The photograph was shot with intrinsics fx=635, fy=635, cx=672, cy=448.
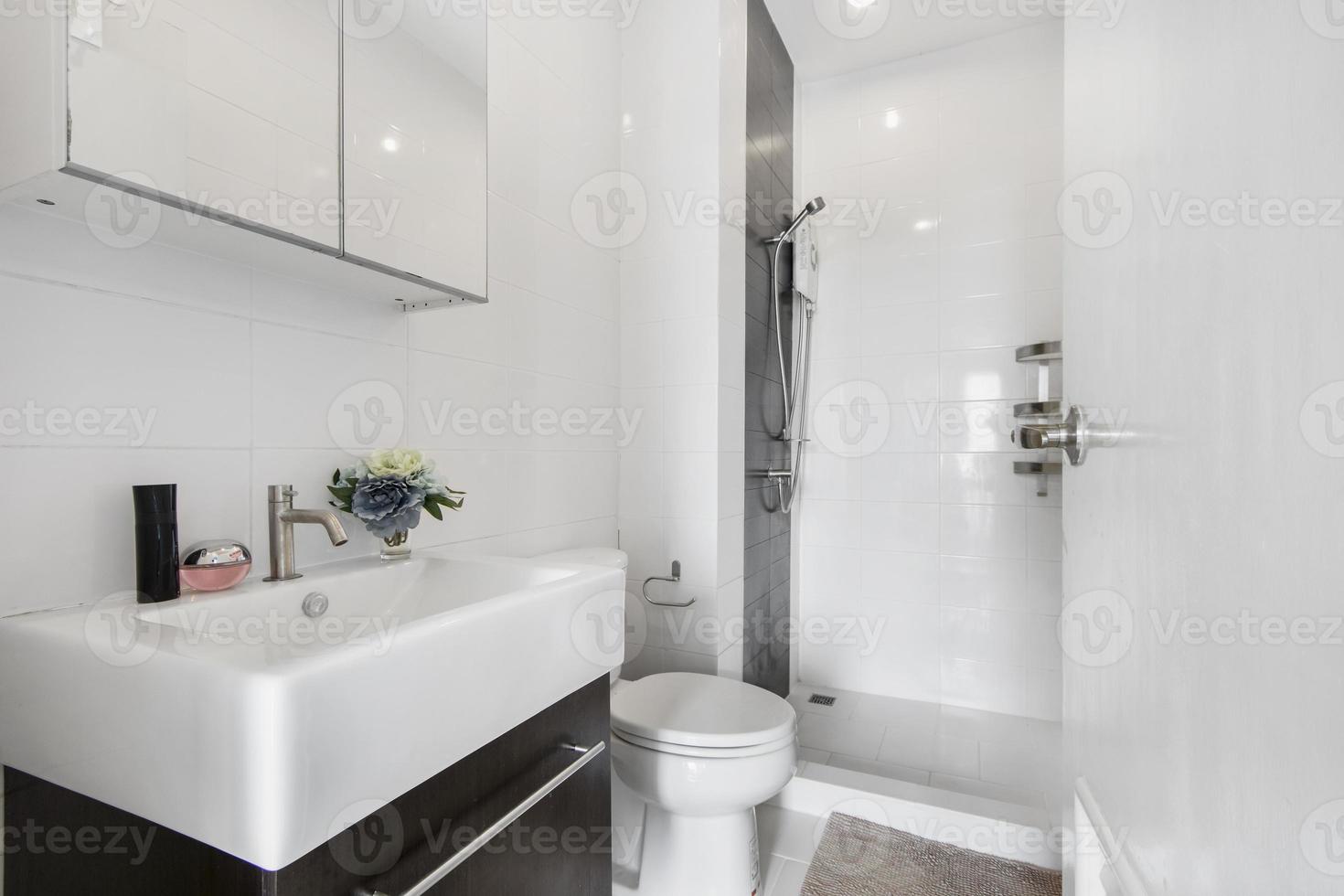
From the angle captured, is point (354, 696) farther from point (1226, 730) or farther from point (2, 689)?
point (1226, 730)

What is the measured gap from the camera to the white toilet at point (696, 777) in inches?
51.5

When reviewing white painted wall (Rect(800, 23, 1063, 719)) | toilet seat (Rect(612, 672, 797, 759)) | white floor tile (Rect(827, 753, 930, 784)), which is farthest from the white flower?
white painted wall (Rect(800, 23, 1063, 719))

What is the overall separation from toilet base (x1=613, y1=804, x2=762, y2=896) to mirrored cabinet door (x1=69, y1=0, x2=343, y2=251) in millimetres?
1349

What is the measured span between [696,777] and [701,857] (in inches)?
9.3

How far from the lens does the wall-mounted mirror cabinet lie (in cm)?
65

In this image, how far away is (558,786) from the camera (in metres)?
0.92

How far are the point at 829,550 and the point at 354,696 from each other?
2339 millimetres

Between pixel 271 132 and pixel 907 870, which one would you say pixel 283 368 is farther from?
pixel 907 870

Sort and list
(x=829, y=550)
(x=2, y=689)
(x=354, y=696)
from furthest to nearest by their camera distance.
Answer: (x=829, y=550) → (x=2, y=689) → (x=354, y=696)

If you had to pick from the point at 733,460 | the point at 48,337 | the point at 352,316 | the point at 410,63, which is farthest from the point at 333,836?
the point at 733,460

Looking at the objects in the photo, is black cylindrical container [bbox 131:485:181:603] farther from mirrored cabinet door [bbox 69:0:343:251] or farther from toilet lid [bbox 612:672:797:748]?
toilet lid [bbox 612:672:797:748]

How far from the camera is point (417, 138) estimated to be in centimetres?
108

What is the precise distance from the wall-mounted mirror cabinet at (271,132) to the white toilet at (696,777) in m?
0.76
